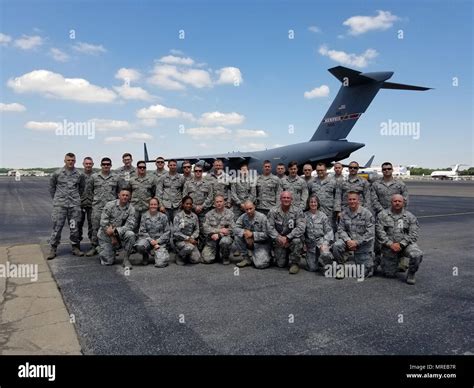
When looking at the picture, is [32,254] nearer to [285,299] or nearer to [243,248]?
[243,248]

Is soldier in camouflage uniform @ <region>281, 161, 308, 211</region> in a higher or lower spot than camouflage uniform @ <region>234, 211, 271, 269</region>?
higher

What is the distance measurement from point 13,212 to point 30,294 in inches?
495

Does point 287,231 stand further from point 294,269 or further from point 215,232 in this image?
point 215,232

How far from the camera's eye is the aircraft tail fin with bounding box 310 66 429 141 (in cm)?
1681

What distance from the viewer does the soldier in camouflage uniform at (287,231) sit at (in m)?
6.24

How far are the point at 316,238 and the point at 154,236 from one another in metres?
3.21

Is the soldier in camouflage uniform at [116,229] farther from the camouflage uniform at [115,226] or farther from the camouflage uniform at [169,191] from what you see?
the camouflage uniform at [169,191]

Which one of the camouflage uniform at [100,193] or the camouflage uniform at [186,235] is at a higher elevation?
the camouflage uniform at [100,193]

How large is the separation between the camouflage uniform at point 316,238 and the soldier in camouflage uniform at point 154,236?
2.74 m

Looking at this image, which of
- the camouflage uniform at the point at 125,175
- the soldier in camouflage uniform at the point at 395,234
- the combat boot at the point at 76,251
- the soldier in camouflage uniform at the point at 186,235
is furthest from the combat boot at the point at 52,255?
→ the soldier in camouflage uniform at the point at 395,234

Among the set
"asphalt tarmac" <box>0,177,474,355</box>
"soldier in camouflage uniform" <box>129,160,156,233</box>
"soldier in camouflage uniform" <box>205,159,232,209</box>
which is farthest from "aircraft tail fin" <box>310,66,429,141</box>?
"asphalt tarmac" <box>0,177,474,355</box>

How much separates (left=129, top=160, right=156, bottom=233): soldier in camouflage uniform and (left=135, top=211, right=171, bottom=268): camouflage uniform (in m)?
0.86

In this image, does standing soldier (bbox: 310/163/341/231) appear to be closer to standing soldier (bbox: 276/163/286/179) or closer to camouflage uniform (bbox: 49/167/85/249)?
standing soldier (bbox: 276/163/286/179)
